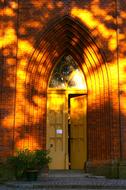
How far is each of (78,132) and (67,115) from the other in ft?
2.28

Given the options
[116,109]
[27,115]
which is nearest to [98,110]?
[116,109]

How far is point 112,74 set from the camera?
38.1 ft

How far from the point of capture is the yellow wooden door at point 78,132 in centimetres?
1250

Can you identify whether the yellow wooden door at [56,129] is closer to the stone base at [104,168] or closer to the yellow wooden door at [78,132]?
the yellow wooden door at [78,132]

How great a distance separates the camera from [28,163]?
1040cm

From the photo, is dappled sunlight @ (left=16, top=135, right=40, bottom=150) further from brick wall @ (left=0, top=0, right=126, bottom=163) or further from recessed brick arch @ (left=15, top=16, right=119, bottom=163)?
recessed brick arch @ (left=15, top=16, right=119, bottom=163)

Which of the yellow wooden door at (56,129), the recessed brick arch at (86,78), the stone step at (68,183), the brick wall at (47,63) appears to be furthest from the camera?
the yellow wooden door at (56,129)

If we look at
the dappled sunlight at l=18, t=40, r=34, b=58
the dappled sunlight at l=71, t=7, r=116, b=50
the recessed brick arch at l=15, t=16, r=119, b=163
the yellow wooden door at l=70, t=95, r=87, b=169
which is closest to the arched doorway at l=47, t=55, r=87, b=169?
the yellow wooden door at l=70, t=95, r=87, b=169

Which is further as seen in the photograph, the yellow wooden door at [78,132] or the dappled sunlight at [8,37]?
the yellow wooden door at [78,132]

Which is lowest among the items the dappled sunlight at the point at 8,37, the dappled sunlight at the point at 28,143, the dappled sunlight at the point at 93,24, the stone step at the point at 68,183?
the stone step at the point at 68,183

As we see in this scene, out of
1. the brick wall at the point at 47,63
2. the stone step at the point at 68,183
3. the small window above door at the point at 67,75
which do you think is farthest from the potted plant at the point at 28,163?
the small window above door at the point at 67,75

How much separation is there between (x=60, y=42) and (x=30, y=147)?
366 centimetres

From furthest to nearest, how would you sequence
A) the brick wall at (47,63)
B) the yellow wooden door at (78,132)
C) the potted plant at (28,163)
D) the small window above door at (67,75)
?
the small window above door at (67,75) → the yellow wooden door at (78,132) → the brick wall at (47,63) → the potted plant at (28,163)

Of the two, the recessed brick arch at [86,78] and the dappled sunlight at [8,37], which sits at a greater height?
the dappled sunlight at [8,37]
